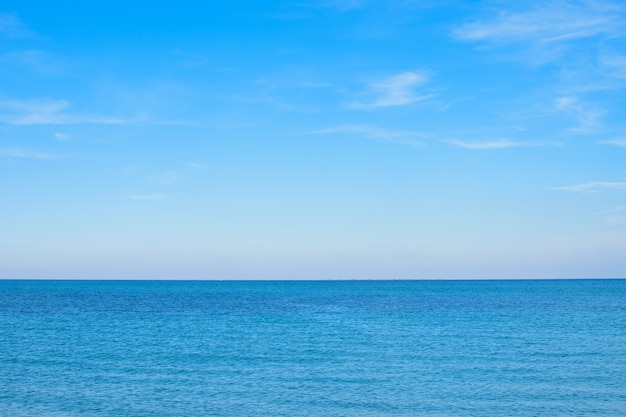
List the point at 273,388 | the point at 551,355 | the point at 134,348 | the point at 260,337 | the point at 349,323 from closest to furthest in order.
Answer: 1. the point at 273,388
2. the point at 551,355
3. the point at 134,348
4. the point at 260,337
5. the point at 349,323

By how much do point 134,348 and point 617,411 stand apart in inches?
1230

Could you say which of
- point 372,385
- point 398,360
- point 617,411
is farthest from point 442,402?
point 398,360

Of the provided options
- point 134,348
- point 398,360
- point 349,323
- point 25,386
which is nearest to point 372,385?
point 398,360

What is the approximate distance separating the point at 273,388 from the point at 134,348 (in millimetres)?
16861

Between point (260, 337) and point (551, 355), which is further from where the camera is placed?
point (260, 337)

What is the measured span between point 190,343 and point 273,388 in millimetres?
17172

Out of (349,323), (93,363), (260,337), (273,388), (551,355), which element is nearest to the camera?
(273,388)

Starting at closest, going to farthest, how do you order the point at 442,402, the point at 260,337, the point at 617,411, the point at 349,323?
the point at 617,411 → the point at 442,402 → the point at 260,337 → the point at 349,323

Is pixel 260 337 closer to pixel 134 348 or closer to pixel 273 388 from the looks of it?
pixel 134 348

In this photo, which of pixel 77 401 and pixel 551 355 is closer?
pixel 77 401

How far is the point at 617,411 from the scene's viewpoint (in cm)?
2600

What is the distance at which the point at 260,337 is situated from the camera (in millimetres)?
50219

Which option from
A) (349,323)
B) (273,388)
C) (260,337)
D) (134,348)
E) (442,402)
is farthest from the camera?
(349,323)

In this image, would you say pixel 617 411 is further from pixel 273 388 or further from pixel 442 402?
pixel 273 388
